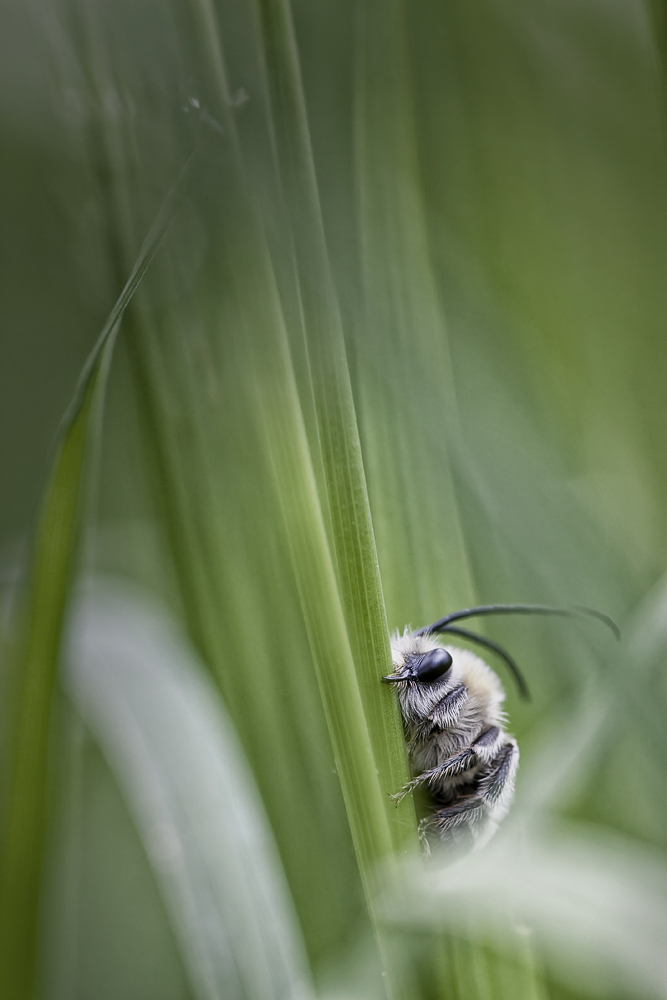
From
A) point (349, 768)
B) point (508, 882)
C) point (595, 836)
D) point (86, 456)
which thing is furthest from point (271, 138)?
point (595, 836)

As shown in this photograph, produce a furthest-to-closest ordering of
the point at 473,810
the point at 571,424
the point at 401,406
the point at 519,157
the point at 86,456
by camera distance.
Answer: the point at 519,157, the point at 571,424, the point at 401,406, the point at 473,810, the point at 86,456

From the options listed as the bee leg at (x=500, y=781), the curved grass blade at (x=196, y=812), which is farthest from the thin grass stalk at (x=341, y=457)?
the bee leg at (x=500, y=781)

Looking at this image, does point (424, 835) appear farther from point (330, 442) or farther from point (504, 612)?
point (330, 442)

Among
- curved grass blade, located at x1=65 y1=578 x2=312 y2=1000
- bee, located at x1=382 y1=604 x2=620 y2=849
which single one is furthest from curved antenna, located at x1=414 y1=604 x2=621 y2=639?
curved grass blade, located at x1=65 y1=578 x2=312 y2=1000

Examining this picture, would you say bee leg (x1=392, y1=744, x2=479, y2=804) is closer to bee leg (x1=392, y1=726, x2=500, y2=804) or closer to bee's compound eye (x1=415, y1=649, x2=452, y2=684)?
bee leg (x1=392, y1=726, x2=500, y2=804)

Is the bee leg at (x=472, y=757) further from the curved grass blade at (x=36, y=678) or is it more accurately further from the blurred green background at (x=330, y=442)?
the curved grass blade at (x=36, y=678)

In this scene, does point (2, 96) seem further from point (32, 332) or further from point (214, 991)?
point (214, 991)
